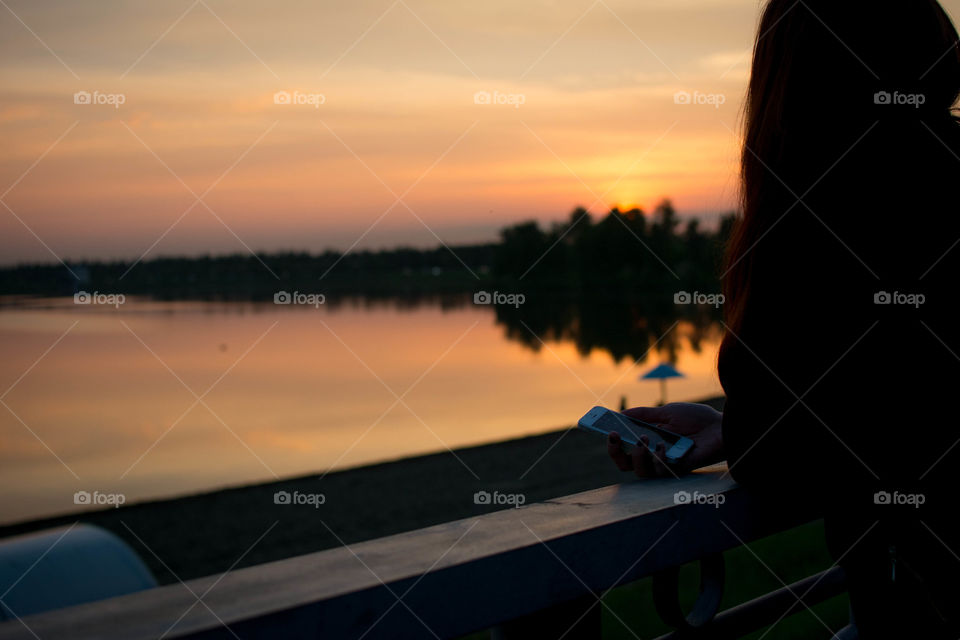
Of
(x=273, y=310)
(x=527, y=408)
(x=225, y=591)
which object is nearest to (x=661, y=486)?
(x=225, y=591)

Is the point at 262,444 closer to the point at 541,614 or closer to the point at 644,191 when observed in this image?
the point at 644,191

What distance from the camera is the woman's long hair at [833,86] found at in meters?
1.44

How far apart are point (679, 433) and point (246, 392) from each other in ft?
171

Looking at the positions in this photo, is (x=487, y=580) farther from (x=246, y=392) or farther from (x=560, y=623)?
(x=246, y=392)

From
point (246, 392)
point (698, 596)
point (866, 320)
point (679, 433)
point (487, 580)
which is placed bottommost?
point (698, 596)

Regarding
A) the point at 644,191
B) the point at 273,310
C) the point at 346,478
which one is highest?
the point at 273,310

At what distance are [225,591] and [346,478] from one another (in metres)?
25.0

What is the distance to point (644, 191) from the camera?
5.88 meters

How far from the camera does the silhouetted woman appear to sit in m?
1.33

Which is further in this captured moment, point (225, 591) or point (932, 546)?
point (932, 546)

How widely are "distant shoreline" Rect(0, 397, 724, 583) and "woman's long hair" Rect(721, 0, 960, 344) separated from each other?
1510 centimetres

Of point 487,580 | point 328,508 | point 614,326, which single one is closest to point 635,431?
point 487,580

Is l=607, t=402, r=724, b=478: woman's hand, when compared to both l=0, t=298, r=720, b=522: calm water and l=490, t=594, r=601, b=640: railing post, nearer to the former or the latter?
l=490, t=594, r=601, b=640: railing post

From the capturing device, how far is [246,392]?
51312 mm
